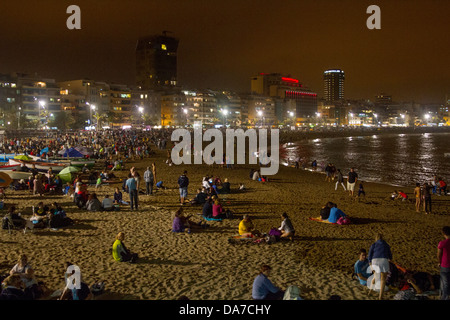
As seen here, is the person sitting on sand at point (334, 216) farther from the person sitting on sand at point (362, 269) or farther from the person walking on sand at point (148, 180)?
the person walking on sand at point (148, 180)

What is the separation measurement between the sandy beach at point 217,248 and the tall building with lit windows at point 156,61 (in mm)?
169671

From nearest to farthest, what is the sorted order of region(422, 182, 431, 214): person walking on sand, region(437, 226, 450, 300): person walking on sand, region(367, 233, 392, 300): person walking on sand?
1. region(437, 226, 450, 300): person walking on sand
2. region(367, 233, 392, 300): person walking on sand
3. region(422, 182, 431, 214): person walking on sand

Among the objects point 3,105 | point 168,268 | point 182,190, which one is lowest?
point 168,268

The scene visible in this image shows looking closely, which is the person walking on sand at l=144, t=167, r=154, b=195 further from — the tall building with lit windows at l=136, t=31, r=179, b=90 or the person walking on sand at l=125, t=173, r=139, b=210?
the tall building with lit windows at l=136, t=31, r=179, b=90

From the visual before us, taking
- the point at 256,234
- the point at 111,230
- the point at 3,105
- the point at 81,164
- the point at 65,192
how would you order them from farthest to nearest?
the point at 3,105
the point at 81,164
the point at 65,192
the point at 111,230
the point at 256,234

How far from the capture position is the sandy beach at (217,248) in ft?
24.0

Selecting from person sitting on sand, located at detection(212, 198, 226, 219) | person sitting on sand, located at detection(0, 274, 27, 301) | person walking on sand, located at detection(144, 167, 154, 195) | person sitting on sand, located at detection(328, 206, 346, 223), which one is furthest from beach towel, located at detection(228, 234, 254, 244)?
person walking on sand, located at detection(144, 167, 154, 195)

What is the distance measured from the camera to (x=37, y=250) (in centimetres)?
921

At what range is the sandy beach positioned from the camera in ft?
24.0

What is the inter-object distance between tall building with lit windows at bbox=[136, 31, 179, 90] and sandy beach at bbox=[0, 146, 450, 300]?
170m

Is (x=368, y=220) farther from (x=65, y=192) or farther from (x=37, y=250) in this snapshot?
(x=65, y=192)
